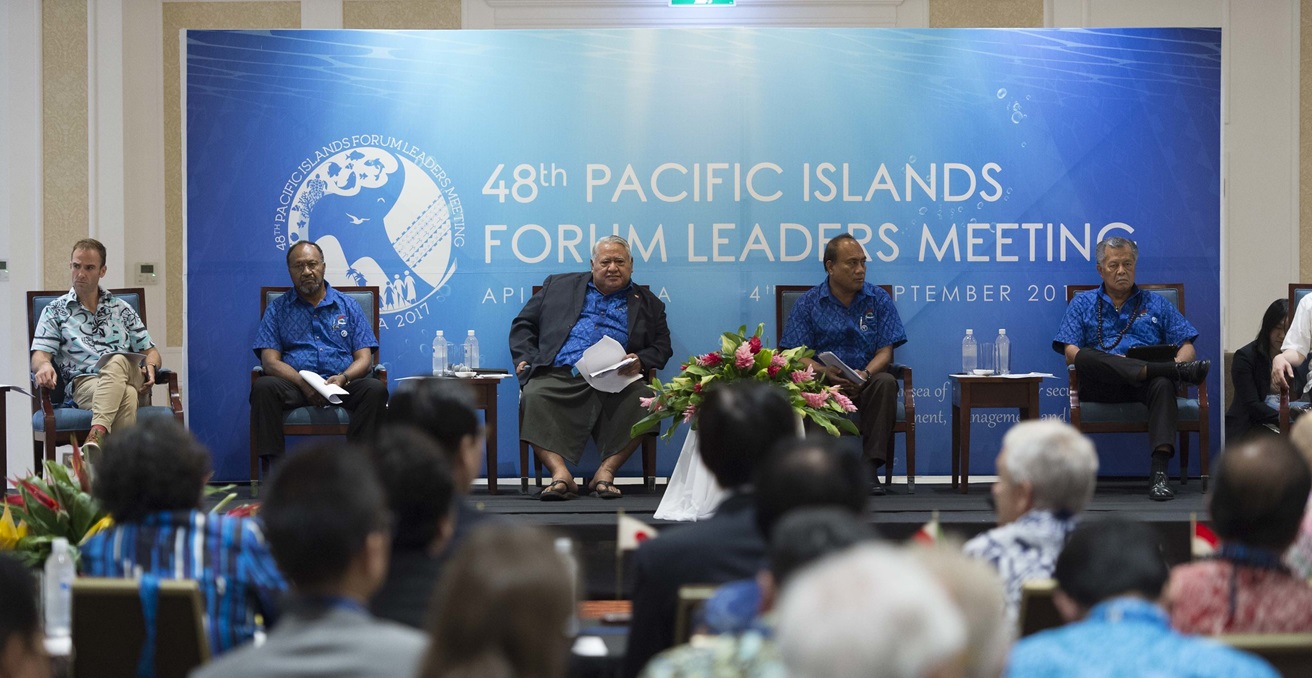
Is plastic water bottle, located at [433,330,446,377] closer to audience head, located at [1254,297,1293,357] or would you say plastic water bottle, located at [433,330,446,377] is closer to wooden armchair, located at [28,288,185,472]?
wooden armchair, located at [28,288,185,472]

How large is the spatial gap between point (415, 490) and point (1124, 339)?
497 centimetres

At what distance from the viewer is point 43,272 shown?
24.7ft

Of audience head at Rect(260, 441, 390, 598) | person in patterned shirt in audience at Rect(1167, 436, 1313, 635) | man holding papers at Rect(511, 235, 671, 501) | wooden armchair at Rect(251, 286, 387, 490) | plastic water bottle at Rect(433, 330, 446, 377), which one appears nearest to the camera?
audience head at Rect(260, 441, 390, 598)

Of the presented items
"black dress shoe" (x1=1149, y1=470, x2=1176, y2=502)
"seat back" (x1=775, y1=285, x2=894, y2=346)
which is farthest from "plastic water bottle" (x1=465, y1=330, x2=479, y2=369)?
"black dress shoe" (x1=1149, y1=470, x2=1176, y2=502)

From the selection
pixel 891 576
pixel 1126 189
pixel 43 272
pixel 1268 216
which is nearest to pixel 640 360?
pixel 1126 189

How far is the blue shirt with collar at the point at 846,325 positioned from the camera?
6.32m

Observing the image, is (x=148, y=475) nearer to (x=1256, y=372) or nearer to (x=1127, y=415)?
(x=1127, y=415)

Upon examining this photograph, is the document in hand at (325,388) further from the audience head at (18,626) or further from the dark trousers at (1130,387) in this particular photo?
the audience head at (18,626)

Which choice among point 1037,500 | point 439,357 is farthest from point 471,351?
point 1037,500

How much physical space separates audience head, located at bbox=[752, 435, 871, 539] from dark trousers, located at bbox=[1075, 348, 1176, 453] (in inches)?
175

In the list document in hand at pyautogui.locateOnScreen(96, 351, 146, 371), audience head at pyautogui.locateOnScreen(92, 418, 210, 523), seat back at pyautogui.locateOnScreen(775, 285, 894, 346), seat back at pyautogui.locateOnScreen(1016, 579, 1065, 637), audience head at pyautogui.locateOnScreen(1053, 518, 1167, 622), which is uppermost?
seat back at pyautogui.locateOnScreen(775, 285, 894, 346)

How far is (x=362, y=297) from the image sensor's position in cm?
652

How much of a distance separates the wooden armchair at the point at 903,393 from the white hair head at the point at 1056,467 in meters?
3.67

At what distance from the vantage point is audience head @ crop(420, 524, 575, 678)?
4.15 feet
